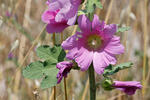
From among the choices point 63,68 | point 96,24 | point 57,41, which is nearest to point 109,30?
point 96,24

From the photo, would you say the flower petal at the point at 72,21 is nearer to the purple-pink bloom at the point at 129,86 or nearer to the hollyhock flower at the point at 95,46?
the hollyhock flower at the point at 95,46

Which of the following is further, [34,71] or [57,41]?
[57,41]

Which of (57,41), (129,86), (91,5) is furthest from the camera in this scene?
(57,41)

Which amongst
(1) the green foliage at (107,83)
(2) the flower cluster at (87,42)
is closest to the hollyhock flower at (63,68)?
(2) the flower cluster at (87,42)

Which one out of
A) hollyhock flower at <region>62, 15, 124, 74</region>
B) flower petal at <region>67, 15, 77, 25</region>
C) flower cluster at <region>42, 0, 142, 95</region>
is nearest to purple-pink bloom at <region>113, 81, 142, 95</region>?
flower cluster at <region>42, 0, 142, 95</region>

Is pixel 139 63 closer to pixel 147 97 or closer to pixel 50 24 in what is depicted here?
pixel 147 97

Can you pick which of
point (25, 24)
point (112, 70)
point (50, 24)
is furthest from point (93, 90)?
point (25, 24)

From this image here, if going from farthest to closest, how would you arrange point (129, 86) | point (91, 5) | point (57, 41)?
point (57, 41), point (129, 86), point (91, 5)

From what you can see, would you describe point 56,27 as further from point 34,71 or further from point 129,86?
point 129,86
